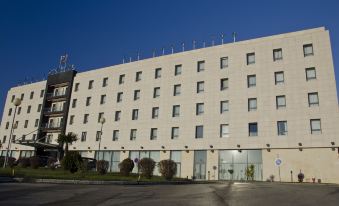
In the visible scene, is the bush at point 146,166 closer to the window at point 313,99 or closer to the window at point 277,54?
the window at point 313,99

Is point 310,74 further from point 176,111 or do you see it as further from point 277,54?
point 176,111

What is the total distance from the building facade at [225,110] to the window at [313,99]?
0.33ft

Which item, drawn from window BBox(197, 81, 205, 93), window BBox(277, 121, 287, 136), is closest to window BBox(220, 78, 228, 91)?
window BBox(197, 81, 205, 93)

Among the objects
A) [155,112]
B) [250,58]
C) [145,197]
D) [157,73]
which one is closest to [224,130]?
[250,58]

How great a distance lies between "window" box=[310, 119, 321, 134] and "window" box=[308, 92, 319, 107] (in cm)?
178

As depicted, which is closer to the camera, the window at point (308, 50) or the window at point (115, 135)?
the window at point (308, 50)

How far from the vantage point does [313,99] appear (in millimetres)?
34594

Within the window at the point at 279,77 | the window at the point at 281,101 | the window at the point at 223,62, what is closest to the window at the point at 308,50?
the window at the point at 279,77

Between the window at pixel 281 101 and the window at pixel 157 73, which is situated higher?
the window at pixel 157 73

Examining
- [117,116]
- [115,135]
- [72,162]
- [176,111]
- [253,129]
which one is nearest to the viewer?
[72,162]

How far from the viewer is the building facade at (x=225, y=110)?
34.2 meters

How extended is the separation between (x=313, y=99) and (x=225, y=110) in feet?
33.5

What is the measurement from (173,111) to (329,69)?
1990 cm

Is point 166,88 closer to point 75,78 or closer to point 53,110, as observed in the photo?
point 75,78
